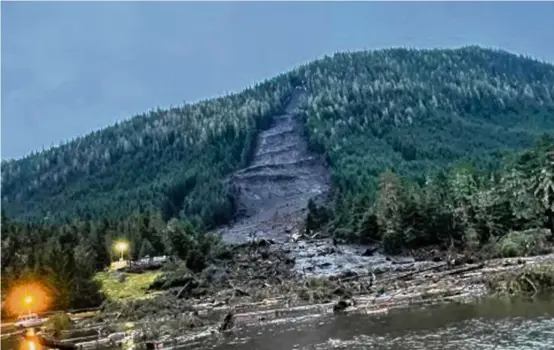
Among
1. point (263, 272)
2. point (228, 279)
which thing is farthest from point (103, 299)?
point (263, 272)

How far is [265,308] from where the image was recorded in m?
62.4

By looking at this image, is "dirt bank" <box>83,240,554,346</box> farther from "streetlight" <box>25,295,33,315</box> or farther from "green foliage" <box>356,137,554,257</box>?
"streetlight" <box>25,295,33,315</box>

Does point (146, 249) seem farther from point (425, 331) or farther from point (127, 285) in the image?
point (425, 331)

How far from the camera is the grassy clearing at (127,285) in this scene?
8762 cm

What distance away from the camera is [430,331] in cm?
3950

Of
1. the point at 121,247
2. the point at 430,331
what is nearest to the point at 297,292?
the point at 430,331

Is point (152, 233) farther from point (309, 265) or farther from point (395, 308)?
point (395, 308)

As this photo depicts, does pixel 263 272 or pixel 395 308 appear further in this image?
pixel 263 272

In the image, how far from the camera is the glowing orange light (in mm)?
80375

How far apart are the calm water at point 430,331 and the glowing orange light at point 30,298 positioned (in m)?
41.3

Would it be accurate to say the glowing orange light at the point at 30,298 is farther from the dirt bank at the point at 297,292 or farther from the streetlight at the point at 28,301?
the dirt bank at the point at 297,292

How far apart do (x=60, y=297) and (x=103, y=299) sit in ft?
20.8

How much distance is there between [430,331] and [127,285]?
6396 centimetres

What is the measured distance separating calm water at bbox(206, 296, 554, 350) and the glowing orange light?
41.3m
